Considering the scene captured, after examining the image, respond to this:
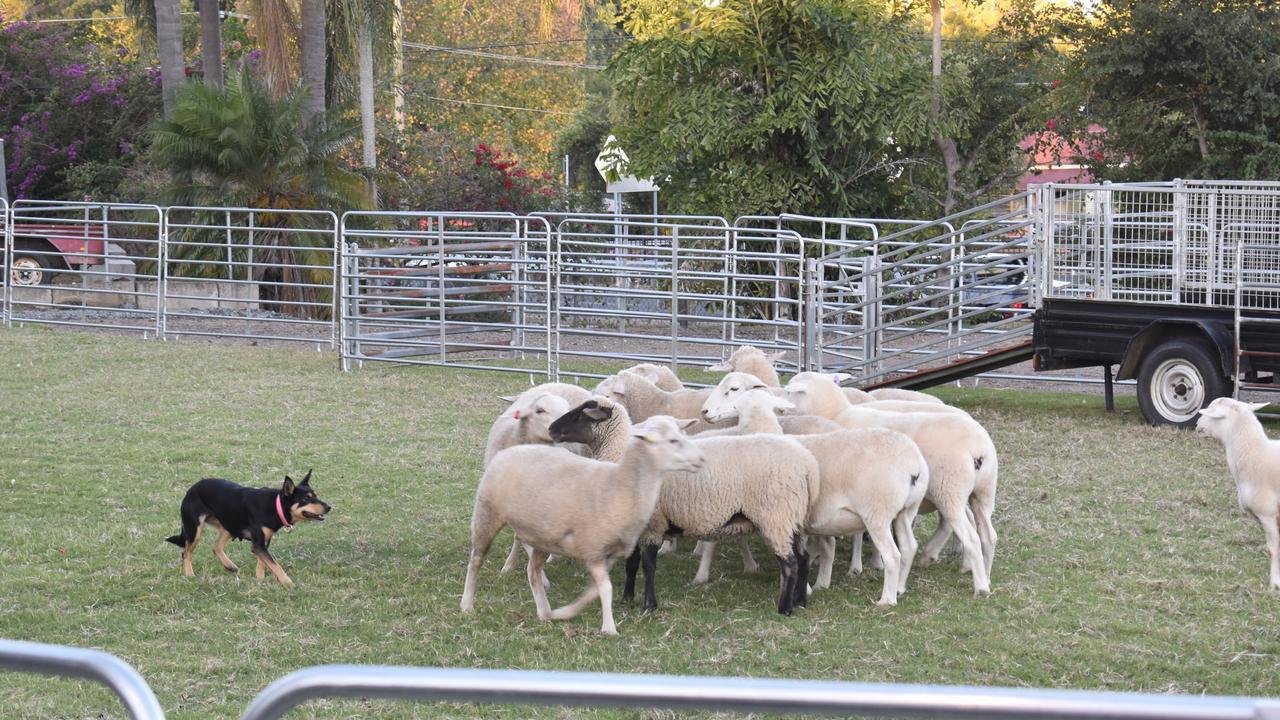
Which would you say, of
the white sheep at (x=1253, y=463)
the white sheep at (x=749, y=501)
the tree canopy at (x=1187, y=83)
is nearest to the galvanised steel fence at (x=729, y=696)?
the white sheep at (x=749, y=501)

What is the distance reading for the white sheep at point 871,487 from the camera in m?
5.82

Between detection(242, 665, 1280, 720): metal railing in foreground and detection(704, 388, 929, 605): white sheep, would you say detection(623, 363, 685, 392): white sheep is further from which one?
detection(242, 665, 1280, 720): metal railing in foreground

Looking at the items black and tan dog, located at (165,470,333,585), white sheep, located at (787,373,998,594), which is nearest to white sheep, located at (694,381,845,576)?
white sheep, located at (787,373,998,594)

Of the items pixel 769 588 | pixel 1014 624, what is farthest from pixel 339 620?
pixel 1014 624

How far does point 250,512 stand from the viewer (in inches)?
237

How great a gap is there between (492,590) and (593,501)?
3.28 feet

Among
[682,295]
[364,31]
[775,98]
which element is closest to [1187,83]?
[775,98]

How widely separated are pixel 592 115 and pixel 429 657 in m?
35.7

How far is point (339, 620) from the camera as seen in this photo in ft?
18.4

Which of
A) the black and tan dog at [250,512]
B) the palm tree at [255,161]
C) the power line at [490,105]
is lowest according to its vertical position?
the black and tan dog at [250,512]

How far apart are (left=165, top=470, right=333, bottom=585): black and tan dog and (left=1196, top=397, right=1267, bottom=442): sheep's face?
4465mm

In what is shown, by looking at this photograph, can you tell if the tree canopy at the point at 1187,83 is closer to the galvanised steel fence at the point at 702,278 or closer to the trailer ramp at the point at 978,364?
the galvanised steel fence at the point at 702,278

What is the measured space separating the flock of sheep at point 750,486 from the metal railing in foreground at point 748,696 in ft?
12.1

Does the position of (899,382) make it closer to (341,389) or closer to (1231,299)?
(1231,299)
